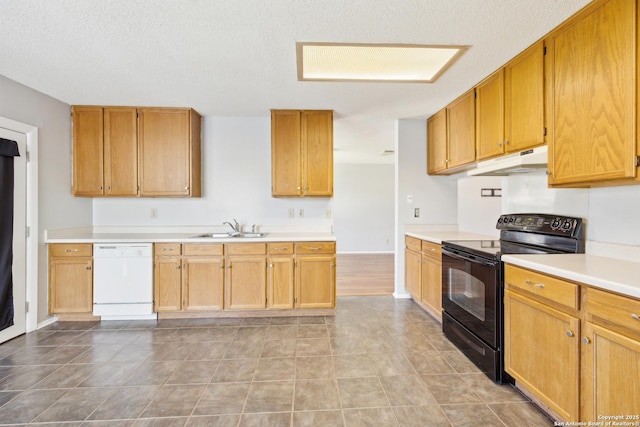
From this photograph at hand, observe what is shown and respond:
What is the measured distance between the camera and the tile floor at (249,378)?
173cm

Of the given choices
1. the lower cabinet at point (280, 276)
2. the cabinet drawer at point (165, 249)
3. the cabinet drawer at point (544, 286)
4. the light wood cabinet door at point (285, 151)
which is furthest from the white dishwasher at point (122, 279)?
the cabinet drawer at point (544, 286)

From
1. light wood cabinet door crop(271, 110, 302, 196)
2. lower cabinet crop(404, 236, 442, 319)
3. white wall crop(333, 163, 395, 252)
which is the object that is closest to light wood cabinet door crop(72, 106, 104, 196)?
light wood cabinet door crop(271, 110, 302, 196)

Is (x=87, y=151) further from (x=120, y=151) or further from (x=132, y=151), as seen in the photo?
(x=132, y=151)

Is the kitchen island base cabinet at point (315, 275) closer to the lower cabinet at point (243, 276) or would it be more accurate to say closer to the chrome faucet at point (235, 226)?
the lower cabinet at point (243, 276)

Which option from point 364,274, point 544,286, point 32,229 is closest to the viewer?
point 544,286

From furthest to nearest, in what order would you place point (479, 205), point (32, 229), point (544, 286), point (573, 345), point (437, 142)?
1. point (479, 205)
2. point (437, 142)
3. point (32, 229)
4. point (544, 286)
5. point (573, 345)

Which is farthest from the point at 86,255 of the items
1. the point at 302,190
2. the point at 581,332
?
the point at 581,332

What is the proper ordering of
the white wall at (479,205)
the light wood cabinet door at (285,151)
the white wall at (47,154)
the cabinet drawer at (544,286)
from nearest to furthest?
1. the cabinet drawer at (544,286)
2. the white wall at (47,154)
3. the light wood cabinet door at (285,151)
4. the white wall at (479,205)

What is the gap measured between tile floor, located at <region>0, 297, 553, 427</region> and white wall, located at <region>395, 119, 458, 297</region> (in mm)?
1392

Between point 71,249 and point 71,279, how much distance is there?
1.04 ft

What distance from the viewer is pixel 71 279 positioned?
3168 mm

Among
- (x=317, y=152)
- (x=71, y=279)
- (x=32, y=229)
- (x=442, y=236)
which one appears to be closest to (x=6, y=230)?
(x=32, y=229)

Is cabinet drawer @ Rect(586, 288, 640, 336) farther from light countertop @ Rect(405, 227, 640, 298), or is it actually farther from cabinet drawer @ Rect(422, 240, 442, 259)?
cabinet drawer @ Rect(422, 240, 442, 259)

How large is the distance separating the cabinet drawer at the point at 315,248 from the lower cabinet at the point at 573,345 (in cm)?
176
